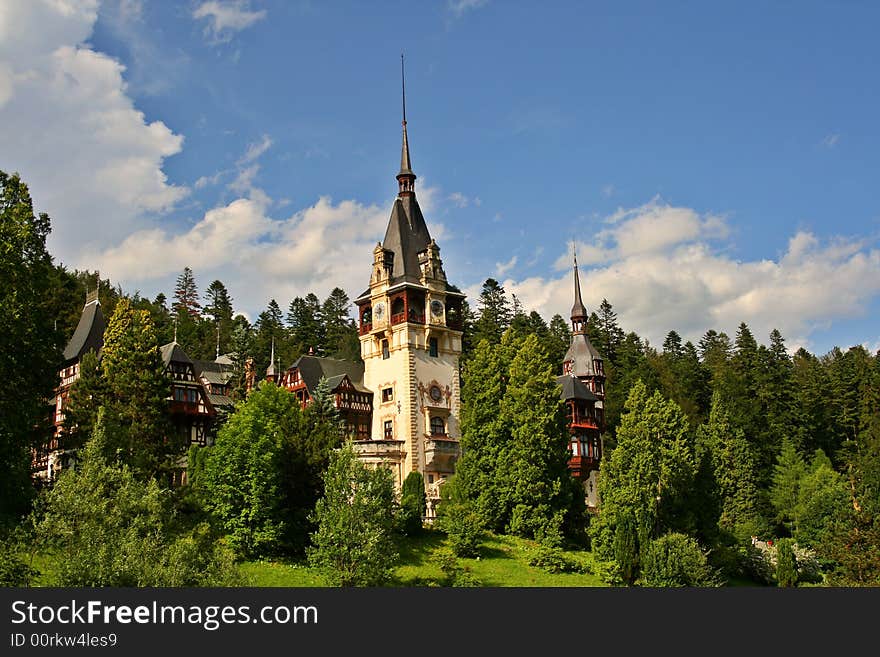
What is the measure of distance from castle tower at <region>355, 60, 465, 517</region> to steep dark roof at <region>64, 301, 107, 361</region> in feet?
59.9

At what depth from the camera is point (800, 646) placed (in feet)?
90.9

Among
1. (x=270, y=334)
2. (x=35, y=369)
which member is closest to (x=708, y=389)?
(x=270, y=334)

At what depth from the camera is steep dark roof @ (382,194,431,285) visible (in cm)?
7250

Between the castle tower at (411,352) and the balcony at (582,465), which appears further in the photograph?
the balcony at (582,465)

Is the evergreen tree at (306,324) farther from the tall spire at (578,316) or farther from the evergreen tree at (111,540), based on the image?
the evergreen tree at (111,540)

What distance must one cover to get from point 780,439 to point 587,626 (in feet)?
202

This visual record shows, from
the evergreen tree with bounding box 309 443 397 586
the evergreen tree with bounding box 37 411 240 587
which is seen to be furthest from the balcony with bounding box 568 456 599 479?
the evergreen tree with bounding box 37 411 240 587

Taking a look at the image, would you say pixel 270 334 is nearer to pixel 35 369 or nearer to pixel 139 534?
pixel 35 369

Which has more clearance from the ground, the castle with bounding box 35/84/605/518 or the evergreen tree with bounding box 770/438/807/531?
the castle with bounding box 35/84/605/518

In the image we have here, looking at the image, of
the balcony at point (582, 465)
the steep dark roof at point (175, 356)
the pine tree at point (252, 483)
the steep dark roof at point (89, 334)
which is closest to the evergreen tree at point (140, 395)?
the pine tree at point (252, 483)

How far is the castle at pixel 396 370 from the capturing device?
224ft

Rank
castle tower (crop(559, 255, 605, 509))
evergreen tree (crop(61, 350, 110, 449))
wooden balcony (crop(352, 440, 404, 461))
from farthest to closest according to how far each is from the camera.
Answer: castle tower (crop(559, 255, 605, 509)) < wooden balcony (crop(352, 440, 404, 461)) < evergreen tree (crop(61, 350, 110, 449))

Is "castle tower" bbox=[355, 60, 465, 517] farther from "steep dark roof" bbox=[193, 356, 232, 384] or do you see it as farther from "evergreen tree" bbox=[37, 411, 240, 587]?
"evergreen tree" bbox=[37, 411, 240, 587]

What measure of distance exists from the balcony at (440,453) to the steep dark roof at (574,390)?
53.6 feet
